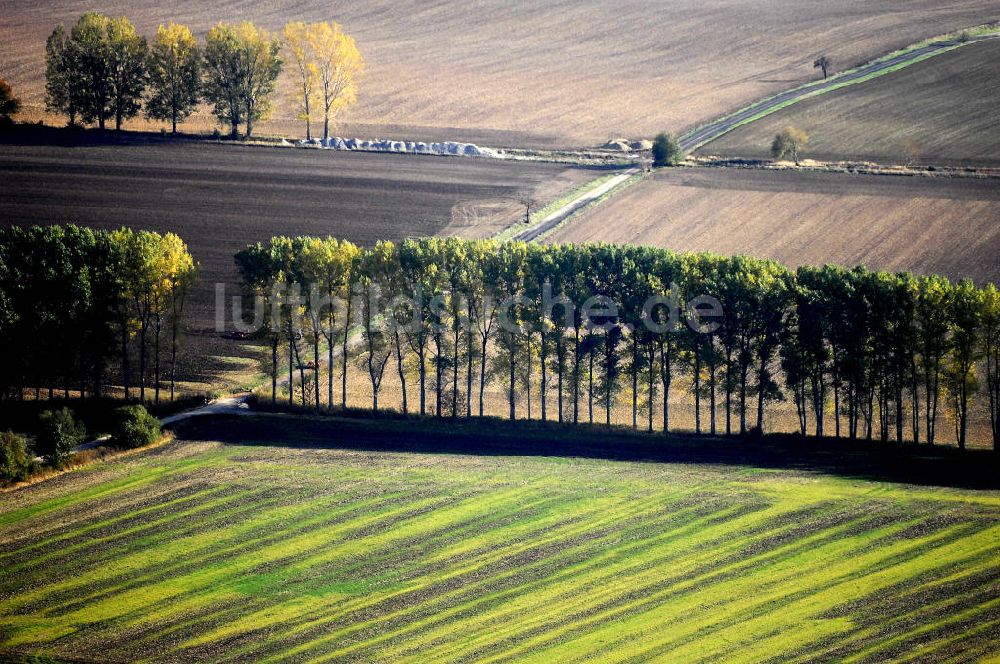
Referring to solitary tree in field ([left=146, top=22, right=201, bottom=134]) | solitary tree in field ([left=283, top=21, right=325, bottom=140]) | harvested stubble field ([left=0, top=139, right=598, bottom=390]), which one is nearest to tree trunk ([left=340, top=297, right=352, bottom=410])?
harvested stubble field ([left=0, top=139, right=598, bottom=390])

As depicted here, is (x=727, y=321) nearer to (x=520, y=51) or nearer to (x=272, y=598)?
(x=272, y=598)

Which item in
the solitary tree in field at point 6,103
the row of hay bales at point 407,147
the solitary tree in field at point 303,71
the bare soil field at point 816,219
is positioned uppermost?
the solitary tree in field at point 303,71

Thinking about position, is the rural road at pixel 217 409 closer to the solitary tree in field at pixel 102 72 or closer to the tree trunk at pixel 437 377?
the tree trunk at pixel 437 377

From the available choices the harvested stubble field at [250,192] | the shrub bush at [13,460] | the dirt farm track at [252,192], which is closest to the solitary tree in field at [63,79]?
the harvested stubble field at [250,192]

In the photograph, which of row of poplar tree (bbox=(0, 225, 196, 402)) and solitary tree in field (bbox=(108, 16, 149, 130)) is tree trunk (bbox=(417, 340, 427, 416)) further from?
solitary tree in field (bbox=(108, 16, 149, 130))

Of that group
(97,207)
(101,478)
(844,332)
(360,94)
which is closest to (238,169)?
(97,207)

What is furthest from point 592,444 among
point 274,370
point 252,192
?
point 252,192
